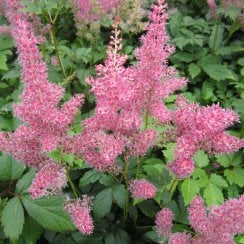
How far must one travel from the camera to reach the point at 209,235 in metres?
1.93

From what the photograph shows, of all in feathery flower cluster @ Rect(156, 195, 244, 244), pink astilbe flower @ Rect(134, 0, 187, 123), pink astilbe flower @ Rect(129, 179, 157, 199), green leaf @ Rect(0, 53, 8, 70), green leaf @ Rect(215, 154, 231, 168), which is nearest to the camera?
feathery flower cluster @ Rect(156, 195, 244, 244)

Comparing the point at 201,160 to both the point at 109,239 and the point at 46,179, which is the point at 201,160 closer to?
the point at 109,239

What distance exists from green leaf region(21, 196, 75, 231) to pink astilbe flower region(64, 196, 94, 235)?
0.06 metres

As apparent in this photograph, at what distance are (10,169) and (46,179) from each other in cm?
65

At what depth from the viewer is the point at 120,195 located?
2529 millimetres

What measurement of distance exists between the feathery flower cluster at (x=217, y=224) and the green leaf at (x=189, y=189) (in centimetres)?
57

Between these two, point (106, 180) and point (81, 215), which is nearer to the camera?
point (81, 215)

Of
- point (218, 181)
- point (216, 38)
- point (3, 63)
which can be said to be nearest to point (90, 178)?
point (218, 181)

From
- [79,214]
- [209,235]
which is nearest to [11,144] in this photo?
[79,214]

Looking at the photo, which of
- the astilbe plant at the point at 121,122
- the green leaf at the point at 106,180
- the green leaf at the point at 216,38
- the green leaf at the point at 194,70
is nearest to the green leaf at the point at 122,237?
the green leaf at the point at 106,180

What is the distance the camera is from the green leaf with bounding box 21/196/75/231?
2326 mm

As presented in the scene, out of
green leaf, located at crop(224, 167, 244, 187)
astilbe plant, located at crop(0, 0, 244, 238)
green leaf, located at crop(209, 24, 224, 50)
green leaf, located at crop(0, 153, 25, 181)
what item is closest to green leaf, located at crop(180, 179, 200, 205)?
green leaf, located at crop(224, 167, 244, 187)

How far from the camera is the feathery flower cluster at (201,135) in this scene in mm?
1874

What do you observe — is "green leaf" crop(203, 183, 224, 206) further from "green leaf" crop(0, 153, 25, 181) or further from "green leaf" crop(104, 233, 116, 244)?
"green leaf" crop(0, 153, 25, 181)
